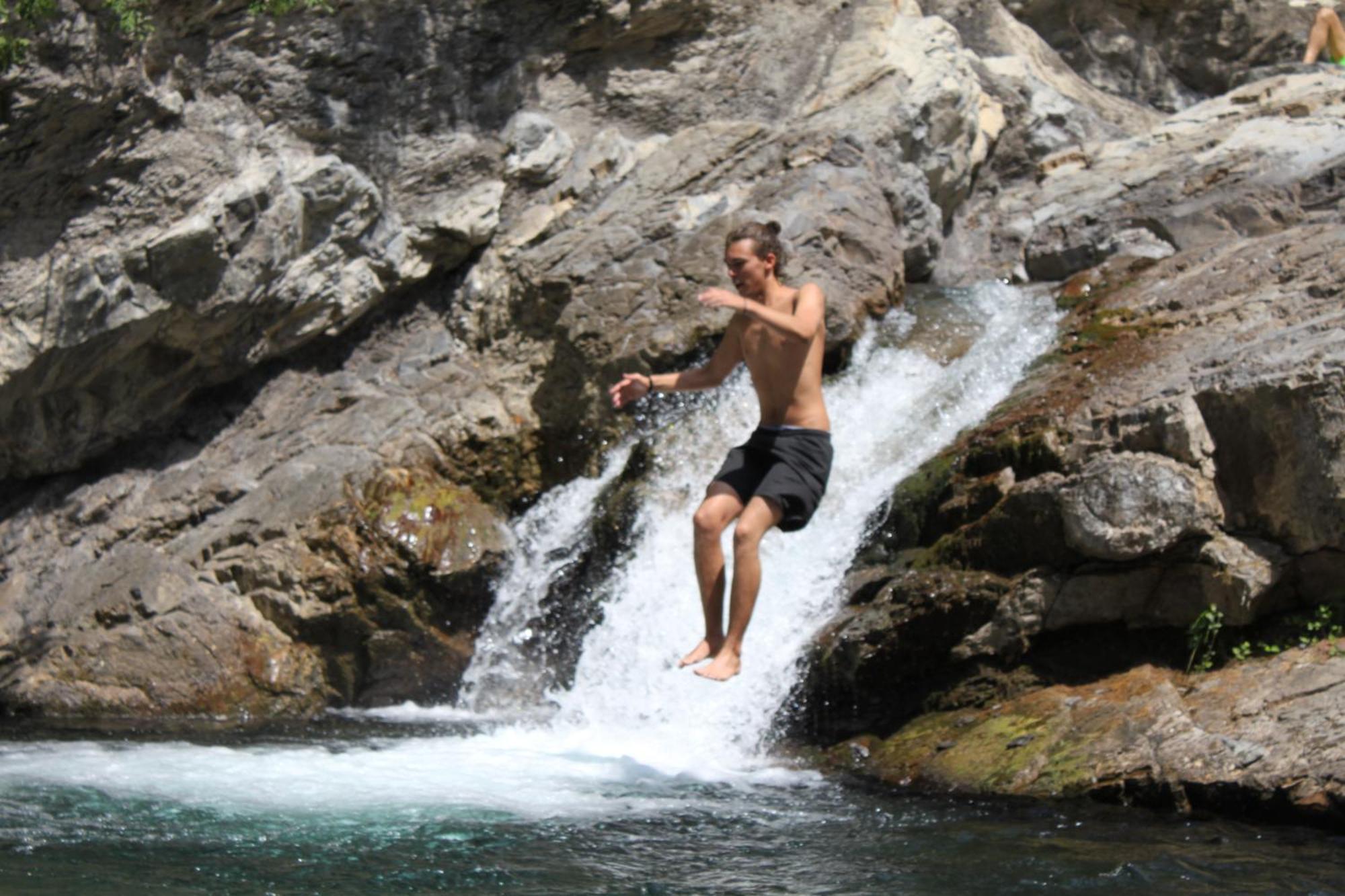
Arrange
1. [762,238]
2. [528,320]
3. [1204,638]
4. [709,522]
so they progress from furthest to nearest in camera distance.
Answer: [528,320] → [1204,638] → [762,238] → [709,522]

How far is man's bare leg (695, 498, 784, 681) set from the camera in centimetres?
578

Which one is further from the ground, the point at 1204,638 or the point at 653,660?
the point at 1204,638

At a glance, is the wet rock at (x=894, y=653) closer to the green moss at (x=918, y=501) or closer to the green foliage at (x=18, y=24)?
the green moss at (x=918, y=501)

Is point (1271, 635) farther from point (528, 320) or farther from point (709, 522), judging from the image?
point (528, 320)

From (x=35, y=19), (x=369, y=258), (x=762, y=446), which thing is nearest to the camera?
(x=762, y=446)

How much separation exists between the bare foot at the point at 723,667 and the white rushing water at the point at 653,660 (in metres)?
0.67

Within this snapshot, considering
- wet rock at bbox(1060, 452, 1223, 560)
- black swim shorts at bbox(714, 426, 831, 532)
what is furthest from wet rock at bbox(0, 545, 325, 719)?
wet rock at bbox(1060, 452, 1223, 560)

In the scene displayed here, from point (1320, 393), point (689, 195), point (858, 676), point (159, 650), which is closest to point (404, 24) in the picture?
point (689, 195)

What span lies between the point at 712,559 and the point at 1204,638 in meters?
2.36

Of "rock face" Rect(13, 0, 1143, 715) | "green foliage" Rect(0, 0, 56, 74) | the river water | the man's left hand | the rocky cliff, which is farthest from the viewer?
"rock face" Rect(13, 0, 1143, 715)

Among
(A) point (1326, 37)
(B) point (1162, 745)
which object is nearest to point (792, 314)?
(B) point (1162, 745)

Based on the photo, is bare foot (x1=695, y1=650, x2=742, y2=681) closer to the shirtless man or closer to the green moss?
the shirtless man

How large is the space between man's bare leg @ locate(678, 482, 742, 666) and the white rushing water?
0.72m

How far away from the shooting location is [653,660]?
27.1ft
